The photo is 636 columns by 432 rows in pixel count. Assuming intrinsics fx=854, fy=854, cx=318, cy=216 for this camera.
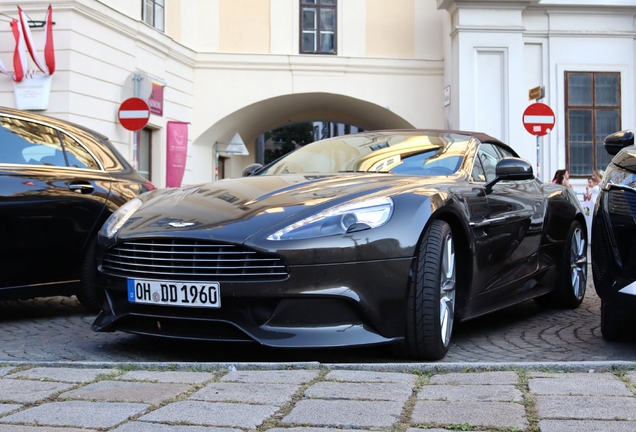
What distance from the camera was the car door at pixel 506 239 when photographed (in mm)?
4859

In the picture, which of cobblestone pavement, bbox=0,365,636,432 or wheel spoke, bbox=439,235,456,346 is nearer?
cobblestone pavement, bbox=0,365,636,432

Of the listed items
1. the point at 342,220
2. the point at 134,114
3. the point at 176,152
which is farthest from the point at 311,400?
the point at 176,152

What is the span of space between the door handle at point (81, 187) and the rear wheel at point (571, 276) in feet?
11.1

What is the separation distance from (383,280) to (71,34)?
11.9 metres

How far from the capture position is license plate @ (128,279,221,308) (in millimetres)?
3893

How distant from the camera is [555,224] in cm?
605

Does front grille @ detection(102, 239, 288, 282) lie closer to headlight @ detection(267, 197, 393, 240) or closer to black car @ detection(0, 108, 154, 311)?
headlight @ detection(267, 197, 393, 240)

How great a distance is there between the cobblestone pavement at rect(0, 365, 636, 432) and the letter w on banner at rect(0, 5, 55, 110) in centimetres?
1139

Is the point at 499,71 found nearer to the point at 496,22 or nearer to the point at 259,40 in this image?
the point at 496,22

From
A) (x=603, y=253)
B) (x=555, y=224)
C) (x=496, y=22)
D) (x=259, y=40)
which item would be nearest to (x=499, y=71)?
(x=496, y=22)

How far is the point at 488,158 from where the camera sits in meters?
5.65

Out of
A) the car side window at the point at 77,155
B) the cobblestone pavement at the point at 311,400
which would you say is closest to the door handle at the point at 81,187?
the car side window at the point at 77,155

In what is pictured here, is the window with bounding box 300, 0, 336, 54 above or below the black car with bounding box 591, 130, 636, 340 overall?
above

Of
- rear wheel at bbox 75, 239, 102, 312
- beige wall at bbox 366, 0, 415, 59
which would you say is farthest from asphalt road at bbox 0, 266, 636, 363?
beige wall at bbox 366, 0, 415, 59
